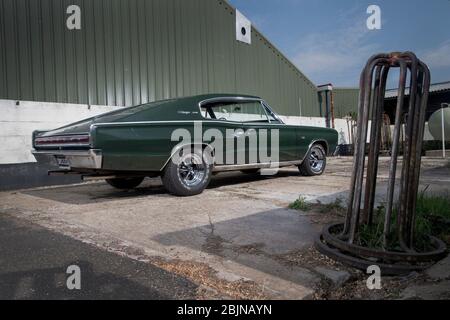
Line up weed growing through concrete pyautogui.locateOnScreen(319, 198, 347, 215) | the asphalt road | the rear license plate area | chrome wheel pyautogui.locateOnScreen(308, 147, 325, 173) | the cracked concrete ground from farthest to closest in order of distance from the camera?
chrome wheel pyautogui.locateOnScreen(308, 147, 325, 173), the rear license plate area, weed growing through concrete pyautogui.locateOnScreen(319, 198, 347, 215), the cracked concrete ground, the asphalt road

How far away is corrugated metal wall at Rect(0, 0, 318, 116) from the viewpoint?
717 cm

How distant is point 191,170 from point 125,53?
4.34 metres

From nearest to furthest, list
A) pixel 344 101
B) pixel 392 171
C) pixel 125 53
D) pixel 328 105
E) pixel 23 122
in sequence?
pixel 392 171, pixel 23 122, pixel 125 53, pixel 328 105, pixel 344 101

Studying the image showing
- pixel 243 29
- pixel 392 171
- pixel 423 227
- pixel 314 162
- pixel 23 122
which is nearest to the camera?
pixel 392 171

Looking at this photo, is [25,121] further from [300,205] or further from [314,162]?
[314,162]

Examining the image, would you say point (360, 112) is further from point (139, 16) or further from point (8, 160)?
point (139, 16)

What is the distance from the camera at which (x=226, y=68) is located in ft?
37.0

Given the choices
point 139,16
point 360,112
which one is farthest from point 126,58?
point 360,112

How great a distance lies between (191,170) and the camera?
5.62m

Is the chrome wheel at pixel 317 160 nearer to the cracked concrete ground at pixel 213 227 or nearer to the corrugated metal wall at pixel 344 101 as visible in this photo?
the cracked concrete ground at pixel 213 227

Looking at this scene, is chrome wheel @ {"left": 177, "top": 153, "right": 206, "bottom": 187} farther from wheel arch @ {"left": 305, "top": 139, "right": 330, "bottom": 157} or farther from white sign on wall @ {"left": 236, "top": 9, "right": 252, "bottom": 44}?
white sign on wall @ {"left": 236, "top": 9, "right": 252, "bottom": 44}

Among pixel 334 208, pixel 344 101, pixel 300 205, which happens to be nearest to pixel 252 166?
pixel 300 205

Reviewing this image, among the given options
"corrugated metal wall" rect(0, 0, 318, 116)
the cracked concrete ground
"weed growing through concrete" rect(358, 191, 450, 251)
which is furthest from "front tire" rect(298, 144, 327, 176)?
"corrugated metal wall" rect(0, 0, 318, 116)

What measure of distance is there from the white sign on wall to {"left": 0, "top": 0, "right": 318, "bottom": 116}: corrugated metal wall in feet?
0.67
